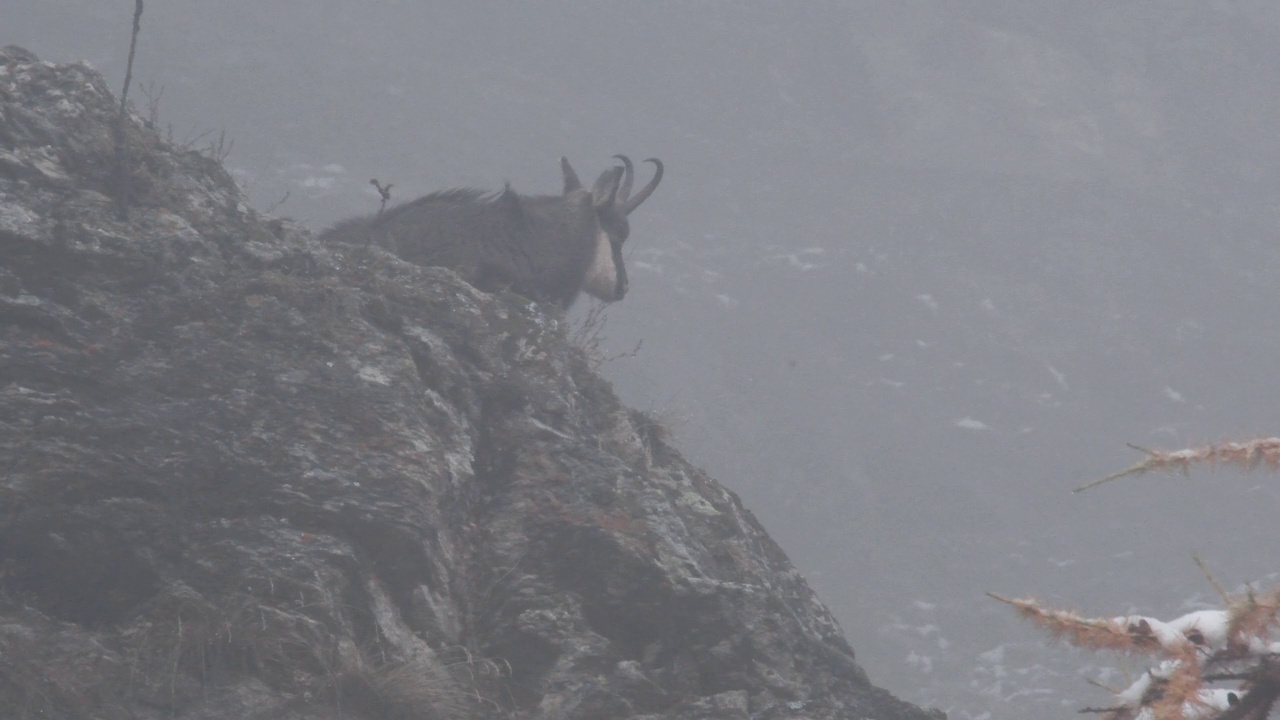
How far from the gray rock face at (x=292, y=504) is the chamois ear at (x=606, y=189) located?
4046mm

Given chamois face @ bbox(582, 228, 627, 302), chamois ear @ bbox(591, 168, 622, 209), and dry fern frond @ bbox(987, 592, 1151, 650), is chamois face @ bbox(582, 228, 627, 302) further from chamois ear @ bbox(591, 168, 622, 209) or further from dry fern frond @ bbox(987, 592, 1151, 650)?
dry fern frond @ bbox(987, 592, 1151, 650)

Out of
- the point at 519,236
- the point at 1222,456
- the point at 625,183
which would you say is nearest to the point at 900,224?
the point at 625,183

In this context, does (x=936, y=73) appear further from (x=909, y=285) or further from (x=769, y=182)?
(x=909, y=285)

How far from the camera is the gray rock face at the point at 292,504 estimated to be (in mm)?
4035

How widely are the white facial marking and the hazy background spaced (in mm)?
Result: 13119

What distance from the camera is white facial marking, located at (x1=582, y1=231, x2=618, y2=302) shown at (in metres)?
10.1

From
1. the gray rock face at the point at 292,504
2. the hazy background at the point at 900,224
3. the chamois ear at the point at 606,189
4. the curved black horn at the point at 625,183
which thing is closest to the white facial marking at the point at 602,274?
the chamois ear at the point at 606,189

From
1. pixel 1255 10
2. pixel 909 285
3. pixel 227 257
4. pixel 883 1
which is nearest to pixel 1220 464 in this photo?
pixel 227 257

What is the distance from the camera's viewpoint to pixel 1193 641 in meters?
2.59

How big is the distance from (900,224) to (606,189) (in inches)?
1432

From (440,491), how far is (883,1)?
A: 2221 inches

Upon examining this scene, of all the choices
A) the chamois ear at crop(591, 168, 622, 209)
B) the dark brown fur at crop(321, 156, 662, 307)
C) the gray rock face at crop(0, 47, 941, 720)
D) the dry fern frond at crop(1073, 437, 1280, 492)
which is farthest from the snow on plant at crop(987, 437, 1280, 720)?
the chamois ear at crop(591, 168, 622, 209)

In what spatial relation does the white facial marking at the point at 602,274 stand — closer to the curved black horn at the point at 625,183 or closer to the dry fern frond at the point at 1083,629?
the curved black horn at the point at 625,183

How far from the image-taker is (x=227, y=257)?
18.9ft
